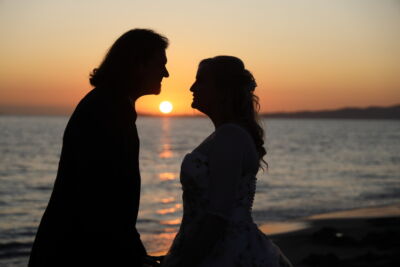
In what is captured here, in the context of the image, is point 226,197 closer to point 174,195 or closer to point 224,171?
point 224,171

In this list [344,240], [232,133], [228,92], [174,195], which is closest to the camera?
[232,133]

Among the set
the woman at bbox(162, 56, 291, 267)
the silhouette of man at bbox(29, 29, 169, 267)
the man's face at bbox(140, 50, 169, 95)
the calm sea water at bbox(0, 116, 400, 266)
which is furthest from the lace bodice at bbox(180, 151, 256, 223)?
the calm sea water at bbox(0, 116, 400, 266)

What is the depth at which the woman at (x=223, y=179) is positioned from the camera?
9.88 ft

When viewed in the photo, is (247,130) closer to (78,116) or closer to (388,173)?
(78,116)

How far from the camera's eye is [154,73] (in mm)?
3342

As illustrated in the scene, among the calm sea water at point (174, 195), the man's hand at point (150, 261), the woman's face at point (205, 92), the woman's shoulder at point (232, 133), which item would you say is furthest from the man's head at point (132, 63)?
the calm sea water at point (174, 195)

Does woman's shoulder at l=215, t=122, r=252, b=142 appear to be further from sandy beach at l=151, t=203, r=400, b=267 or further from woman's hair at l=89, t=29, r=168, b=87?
sandy beach at l=151, t=203, r=400, b=267

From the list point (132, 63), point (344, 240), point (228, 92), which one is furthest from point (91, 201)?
point (344, 240)

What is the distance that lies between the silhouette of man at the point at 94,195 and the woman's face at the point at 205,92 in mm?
413

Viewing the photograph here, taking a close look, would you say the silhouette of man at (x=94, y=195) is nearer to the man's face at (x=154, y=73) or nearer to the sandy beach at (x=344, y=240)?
→ the man's face at (x=154, y=73)

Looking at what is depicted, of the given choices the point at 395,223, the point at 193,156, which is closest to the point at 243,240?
the point at 193,156

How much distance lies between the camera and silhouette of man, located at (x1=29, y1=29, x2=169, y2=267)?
118 inches

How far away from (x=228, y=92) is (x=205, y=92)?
0.13 meters

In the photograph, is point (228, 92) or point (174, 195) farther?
point (174, 195)
